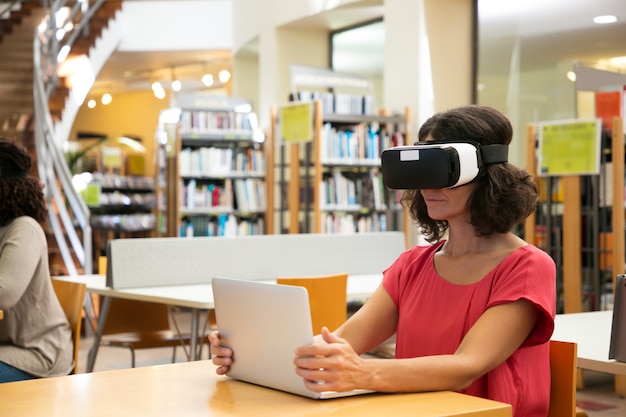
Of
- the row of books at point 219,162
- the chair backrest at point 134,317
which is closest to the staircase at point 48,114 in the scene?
the row of books at point 219,162

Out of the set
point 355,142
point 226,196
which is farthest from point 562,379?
point 226,196

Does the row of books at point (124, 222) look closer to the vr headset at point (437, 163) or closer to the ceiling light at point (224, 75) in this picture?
the ceiling light at point (224, 75)

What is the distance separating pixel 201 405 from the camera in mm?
1670

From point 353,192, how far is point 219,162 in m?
→ 1.46

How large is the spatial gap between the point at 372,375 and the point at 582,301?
164 inches

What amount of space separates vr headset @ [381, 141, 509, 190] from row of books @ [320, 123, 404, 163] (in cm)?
582

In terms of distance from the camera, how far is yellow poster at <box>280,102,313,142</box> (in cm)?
757

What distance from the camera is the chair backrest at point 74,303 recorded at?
10.5 feet

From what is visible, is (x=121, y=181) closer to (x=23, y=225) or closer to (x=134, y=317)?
(x=134, y=317)

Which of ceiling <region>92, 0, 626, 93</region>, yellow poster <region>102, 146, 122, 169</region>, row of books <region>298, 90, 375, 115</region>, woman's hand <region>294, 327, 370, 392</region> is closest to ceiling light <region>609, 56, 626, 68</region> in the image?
ceiling <region>92, 0, 626, 93</region>

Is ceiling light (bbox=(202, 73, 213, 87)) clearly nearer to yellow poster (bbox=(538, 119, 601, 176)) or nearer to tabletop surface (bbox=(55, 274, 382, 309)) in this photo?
yellow poster (bbox=(538, 119, 601, 176))

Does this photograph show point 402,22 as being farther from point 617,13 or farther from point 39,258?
point 39,258

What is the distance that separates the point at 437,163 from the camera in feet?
6.06

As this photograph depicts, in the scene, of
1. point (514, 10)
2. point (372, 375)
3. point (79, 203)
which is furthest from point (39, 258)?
point (514, 10)
